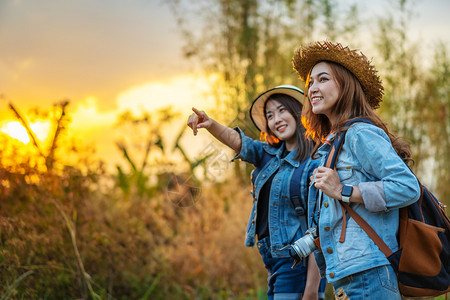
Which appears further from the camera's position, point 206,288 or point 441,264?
point 206,288

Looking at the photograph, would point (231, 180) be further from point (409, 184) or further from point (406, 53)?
point (409, 184)

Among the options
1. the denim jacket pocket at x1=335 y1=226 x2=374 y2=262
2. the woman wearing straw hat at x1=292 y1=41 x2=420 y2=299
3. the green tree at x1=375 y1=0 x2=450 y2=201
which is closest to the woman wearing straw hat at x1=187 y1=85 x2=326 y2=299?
the woman wearing straw hat at x1=292 y1=41 x2=420 y2=299

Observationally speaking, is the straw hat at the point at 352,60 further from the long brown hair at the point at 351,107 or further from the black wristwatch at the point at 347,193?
the black wristwatch at the point at 347,193

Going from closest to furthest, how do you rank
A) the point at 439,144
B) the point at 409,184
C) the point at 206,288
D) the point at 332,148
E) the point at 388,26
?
the point at 409,184, the point at 332,148, the point at 206,288, the point at 388,26, the point at 439,144

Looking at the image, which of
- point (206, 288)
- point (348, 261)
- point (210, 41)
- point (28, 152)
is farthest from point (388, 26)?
point (348, 261)

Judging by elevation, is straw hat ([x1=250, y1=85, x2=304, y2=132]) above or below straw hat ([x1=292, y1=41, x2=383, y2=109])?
above

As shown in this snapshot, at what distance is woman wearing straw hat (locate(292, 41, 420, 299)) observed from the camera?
1939mm

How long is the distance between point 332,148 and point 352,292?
2.15 feet

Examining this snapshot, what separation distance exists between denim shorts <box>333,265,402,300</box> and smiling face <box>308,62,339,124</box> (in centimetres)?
78

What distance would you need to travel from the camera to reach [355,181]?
207cm

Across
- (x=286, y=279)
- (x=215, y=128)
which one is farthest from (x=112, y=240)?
(x=286, y=279)

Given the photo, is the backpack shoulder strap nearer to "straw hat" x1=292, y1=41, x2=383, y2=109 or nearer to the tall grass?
"straw hat" x1=292, y1=41, x2=383, y2=109

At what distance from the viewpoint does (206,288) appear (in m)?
5.74

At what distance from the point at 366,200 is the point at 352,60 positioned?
2.39 feet
